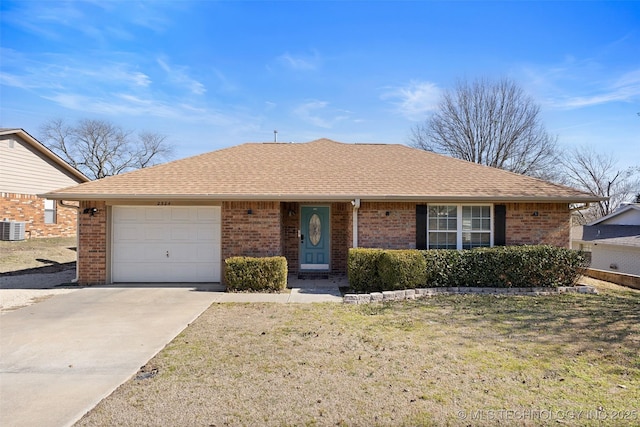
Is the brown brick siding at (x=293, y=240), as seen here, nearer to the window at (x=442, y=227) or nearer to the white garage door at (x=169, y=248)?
the white garage door at (x=169, y=248)

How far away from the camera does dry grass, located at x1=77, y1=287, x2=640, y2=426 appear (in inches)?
138

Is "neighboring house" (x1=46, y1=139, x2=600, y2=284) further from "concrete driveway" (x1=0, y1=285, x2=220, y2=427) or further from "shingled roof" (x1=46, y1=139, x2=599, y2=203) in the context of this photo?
"concrete driveway" (x1=0, y1=285, x2=220, y2=427)

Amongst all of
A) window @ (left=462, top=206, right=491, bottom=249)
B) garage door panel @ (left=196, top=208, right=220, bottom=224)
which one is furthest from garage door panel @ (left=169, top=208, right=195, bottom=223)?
window @ (left=462, top=206, right=491, bottom=249)

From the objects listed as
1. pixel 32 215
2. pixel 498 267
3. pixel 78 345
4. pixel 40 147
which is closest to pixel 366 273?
pixel 498 267

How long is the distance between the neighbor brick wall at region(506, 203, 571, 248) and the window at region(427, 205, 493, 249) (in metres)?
0.66

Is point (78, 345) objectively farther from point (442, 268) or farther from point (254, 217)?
point (442, 268)

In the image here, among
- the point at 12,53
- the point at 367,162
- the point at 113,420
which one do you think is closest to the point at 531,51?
the point at 367,162

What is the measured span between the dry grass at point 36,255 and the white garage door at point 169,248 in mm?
4787

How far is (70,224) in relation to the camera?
21.3 m

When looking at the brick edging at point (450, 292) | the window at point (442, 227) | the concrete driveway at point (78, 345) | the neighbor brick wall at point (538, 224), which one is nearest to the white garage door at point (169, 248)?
the concrete driveway at point (78, 345)

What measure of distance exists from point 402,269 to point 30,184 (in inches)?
773

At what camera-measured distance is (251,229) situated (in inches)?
418

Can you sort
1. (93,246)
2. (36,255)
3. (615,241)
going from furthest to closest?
(615,241), (36,255), (93,246)

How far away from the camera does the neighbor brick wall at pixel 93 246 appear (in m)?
10.4
